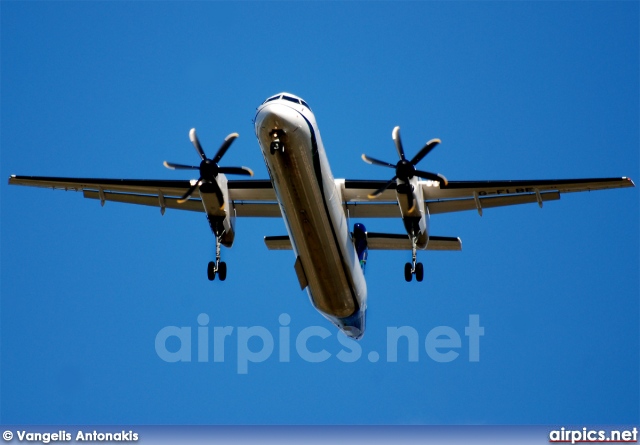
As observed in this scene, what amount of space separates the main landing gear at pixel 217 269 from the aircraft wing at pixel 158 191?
72.2 inches

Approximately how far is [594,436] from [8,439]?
14966 mm

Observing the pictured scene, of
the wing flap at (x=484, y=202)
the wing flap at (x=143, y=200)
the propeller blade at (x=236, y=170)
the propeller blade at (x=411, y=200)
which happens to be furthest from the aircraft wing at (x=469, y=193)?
the wing flap at (x=143, y=200)

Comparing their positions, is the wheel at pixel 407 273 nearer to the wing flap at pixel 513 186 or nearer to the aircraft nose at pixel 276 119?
the wing flap at pixel 513 186

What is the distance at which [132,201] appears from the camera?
1074 inches

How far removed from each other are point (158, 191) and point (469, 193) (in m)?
9.28

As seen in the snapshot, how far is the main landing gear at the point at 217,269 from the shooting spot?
25.4 metres

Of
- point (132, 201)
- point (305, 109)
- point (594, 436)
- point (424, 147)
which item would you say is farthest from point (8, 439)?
point (594, 436)

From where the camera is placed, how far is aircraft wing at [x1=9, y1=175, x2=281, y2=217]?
84.5ft

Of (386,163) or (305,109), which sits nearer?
(305,109)

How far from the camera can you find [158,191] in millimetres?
26219

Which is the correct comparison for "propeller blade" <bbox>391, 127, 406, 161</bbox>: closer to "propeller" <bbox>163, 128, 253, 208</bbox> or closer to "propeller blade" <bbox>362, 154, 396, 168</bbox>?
"propeller blade" <bbox>362, 154, 396, 168</bbox>

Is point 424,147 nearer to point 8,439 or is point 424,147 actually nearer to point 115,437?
point 115,437

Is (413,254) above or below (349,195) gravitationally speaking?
below

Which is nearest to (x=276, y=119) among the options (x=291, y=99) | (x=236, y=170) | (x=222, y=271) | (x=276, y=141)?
(x=276, y=141)
